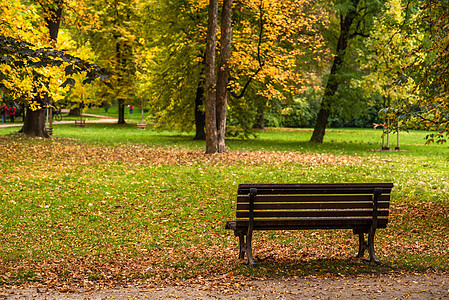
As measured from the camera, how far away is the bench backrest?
6395mm

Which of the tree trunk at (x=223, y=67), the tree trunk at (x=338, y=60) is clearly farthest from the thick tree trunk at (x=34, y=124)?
the tree trunk at (x=338, y=60)

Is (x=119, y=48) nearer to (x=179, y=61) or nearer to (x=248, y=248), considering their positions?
(x=179, y=61)

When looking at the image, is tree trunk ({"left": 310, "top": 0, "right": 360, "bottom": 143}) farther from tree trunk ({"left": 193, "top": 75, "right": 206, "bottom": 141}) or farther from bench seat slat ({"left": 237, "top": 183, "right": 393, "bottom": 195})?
bench seat slat ({"left": 237, "top": 183, "right": 393, "bottom": 195})

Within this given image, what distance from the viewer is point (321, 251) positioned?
7371 millimetres

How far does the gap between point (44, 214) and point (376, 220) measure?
18.7ft

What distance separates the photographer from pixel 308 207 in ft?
21.2

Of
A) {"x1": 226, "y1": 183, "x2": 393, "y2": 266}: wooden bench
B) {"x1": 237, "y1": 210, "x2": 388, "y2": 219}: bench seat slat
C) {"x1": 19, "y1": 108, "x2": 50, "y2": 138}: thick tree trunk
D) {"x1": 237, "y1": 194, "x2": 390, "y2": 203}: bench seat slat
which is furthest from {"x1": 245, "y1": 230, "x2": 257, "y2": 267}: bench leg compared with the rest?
{"x1": 19, "y1": 108, "x2": 50, "y2": 138}: thick tree trunk

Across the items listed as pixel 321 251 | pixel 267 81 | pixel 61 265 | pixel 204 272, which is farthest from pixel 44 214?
pixel 267 81

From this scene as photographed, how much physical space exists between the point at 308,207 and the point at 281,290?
125 centimetres

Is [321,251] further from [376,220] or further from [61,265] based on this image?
[61,265]

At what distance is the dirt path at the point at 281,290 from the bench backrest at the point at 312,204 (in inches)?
31.9

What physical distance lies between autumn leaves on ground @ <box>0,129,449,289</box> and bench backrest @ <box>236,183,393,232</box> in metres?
0.52

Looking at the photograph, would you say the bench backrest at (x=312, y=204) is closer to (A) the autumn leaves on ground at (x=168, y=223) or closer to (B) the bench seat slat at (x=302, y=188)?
(B) the bench seat slat at (x=302, y=188)

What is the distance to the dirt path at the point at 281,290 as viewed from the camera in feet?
17.7
